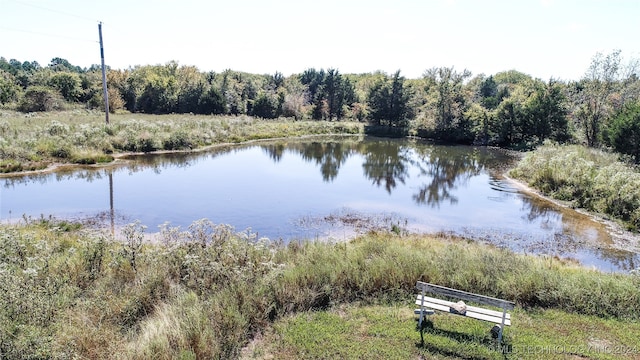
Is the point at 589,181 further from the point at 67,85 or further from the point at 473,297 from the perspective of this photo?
the point at 67,85

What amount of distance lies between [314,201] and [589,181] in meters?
13.8

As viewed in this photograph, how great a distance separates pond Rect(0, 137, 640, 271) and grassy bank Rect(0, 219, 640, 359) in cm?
312

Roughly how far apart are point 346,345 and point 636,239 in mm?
13786

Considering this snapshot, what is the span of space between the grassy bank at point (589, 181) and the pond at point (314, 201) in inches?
42.9

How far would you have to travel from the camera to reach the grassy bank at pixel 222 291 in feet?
18.3

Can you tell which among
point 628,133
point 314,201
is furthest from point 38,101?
point 628,133

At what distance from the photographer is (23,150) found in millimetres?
22062

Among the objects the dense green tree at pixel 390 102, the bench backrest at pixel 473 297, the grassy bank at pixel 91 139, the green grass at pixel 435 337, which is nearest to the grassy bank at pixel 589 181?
the green grass at pixel 435 337

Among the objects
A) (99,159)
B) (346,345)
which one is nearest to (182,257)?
(346,345)

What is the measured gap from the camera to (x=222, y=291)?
277 inches

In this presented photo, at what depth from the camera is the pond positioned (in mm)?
14258

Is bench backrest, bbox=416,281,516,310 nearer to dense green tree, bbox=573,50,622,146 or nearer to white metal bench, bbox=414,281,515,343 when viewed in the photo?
white metal bench, bbox=414,281,515,343

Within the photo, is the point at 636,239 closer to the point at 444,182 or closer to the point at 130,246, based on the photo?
the point at 444,182

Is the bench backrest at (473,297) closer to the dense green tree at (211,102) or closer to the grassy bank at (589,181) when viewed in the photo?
the grassy bank at (589,181)
